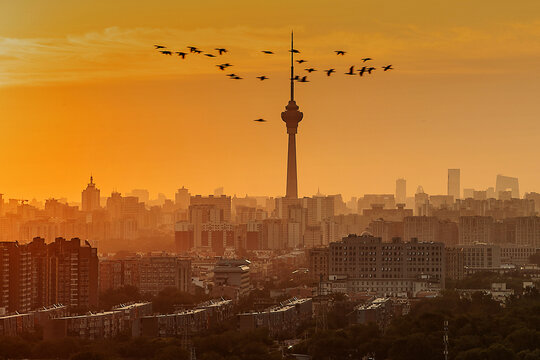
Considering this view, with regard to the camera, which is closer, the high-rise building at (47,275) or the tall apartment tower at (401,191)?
the high-rise building at (47,275)

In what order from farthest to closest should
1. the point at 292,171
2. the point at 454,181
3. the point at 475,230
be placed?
1. the point at 454,181
2. the point at 292,171
3. the point at 475,230

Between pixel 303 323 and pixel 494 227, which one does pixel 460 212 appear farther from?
pixel 303 323

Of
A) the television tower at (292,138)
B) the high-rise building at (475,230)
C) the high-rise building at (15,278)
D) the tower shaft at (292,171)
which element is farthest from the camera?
the tower shaft at (292,171)

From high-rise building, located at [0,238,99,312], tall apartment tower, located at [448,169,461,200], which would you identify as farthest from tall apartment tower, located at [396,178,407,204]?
high-rise building, located at [0,238,99,312]

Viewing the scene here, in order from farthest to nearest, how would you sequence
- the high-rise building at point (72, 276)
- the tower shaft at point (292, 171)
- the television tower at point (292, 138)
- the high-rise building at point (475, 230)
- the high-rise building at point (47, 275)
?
the tower shaft at point (292, 171) → the television tower at point (292, 138) → the high-rise building at point (475, 230) → the high-rise building at point (72, 276) → the high-rise building at point (47, 275)

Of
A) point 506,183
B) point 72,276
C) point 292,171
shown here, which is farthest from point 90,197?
point 72,276

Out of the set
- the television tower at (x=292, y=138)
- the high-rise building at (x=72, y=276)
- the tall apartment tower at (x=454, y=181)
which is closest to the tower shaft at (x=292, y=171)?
the television tower at (x=292, y=138)

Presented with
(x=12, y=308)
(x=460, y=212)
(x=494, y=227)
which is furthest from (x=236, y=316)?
(x=460, y=212)

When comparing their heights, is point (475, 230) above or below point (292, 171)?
below

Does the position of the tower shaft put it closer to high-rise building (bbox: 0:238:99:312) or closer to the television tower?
the television tower

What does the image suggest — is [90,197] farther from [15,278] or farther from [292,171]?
[15,278]

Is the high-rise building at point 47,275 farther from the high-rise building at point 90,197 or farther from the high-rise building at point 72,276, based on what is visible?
the high-rise building at point 90,197

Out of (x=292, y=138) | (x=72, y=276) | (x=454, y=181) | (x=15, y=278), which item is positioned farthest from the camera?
(x=454, y=181)

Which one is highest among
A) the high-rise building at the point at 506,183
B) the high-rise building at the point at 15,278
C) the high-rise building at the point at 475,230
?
the high-rise building at the point at 506,183
